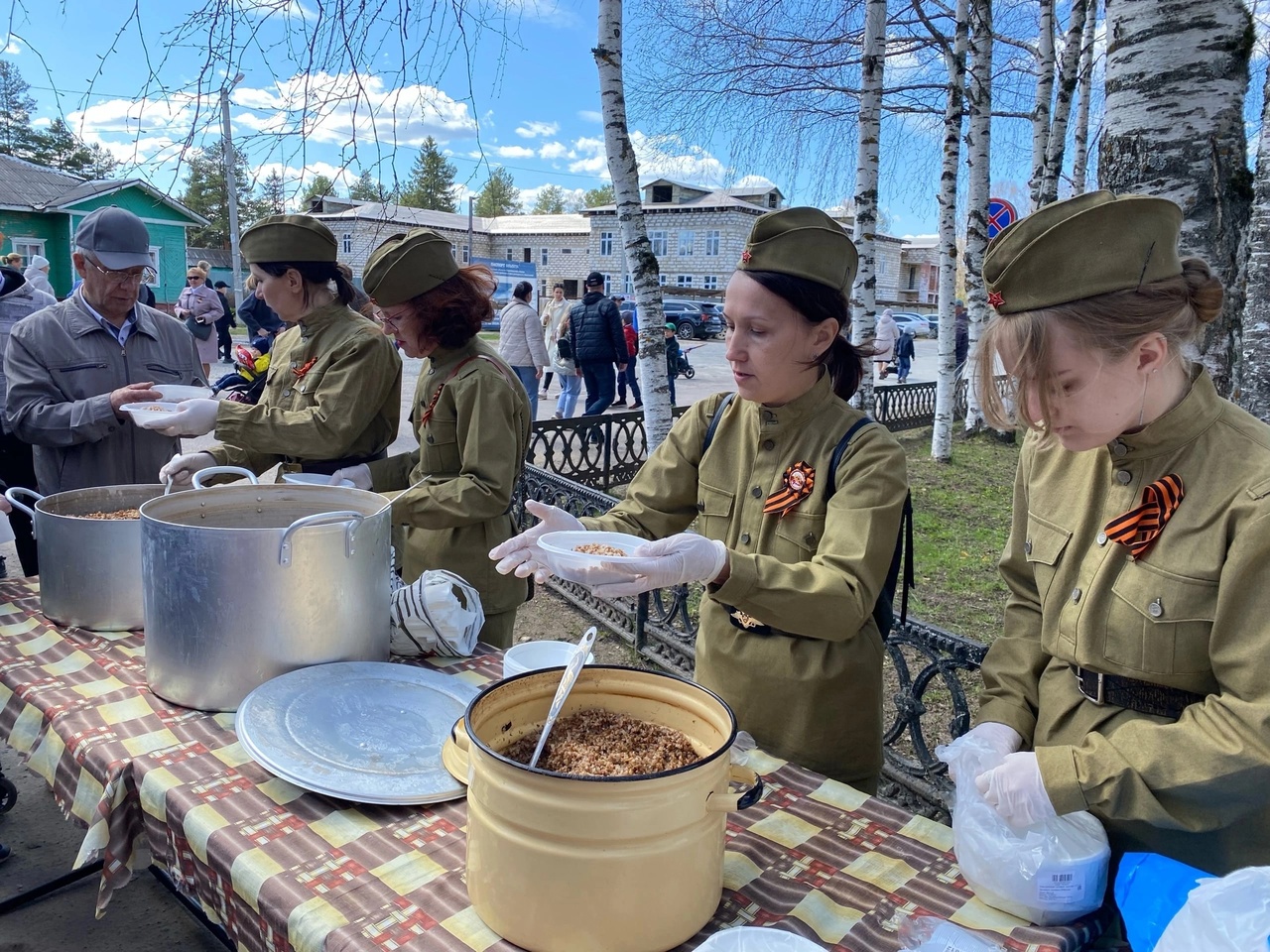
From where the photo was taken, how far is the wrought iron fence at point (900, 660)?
261 centimetres

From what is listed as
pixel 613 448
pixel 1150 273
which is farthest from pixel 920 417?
pixel 1150 273

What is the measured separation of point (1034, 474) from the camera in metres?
1.56

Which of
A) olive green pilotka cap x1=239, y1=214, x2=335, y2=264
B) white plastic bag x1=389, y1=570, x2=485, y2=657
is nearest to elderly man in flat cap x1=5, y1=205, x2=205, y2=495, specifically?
olive green pilotka cap x1=239, y1=214, x2=335, y2=264

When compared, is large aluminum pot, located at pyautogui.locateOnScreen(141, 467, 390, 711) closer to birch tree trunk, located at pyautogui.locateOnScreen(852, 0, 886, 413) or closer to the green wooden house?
birch tree trunk, located at pyautogui.locateOnScreen(852, 0, 886, 413)

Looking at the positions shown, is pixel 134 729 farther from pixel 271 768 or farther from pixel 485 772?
pixel 485 772

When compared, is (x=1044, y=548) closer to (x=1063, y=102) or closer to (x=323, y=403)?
(x=323, y=403)

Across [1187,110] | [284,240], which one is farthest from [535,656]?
[1187,110]

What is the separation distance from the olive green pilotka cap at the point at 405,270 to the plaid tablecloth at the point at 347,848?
1357 millimetres

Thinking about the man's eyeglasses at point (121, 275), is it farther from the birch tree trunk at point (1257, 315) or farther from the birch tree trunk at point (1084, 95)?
the birch tree trunk at point (1084, 95)

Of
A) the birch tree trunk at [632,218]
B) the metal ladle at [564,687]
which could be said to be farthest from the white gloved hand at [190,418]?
the birch tree trunk at [632,218]

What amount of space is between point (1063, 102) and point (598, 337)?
5.84 meters

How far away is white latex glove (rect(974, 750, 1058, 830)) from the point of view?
3.77 feet

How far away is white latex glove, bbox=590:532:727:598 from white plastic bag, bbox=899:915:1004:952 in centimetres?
60

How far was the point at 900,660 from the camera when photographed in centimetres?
299
